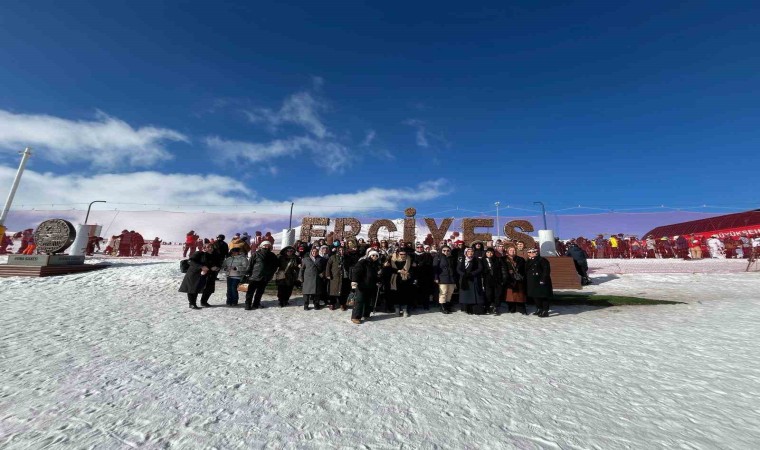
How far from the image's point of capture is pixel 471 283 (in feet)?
27.2

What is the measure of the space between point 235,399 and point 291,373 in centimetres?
89

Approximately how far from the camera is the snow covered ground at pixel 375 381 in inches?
112

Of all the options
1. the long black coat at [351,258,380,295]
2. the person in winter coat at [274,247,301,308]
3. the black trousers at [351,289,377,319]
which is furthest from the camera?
the person in winter coat at [274,247,301,308]

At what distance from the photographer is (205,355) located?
4.88 metres

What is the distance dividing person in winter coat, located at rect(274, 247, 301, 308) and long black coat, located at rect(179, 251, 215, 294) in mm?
1869

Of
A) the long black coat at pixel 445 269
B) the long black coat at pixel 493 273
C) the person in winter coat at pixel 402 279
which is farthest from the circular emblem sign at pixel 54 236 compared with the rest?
the long black coat at pixel 493 273

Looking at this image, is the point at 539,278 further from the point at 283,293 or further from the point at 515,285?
the point at 283,293

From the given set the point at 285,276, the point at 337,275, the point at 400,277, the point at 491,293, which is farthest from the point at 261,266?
the point at 491,293

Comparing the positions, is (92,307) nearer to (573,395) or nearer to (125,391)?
(125,391)

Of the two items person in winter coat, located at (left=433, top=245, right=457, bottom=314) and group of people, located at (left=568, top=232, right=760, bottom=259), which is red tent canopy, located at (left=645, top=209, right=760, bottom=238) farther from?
person in winter coat, located at (left=433, top=245, right=457, bottom=314)

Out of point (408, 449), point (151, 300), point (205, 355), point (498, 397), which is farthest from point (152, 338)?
point (498, 397)

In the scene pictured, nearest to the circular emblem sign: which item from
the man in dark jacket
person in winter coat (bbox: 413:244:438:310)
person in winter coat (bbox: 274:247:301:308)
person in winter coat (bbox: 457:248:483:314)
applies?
the man in dark jacket

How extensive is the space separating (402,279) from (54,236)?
55.3 ft

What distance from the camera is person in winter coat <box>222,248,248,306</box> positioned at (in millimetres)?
8805
